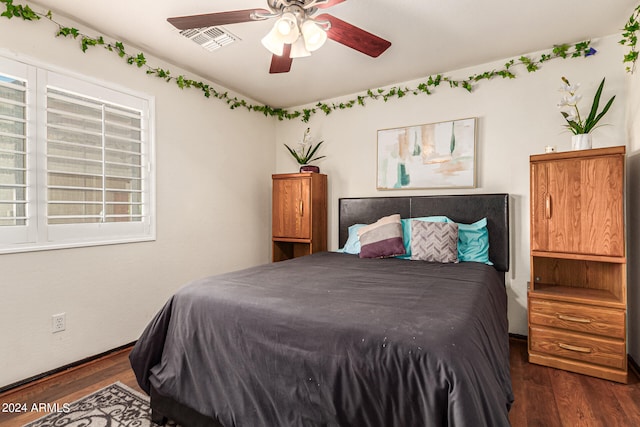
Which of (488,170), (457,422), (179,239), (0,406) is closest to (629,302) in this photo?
(488,170)

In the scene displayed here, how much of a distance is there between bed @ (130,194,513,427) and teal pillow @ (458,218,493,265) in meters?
0.60

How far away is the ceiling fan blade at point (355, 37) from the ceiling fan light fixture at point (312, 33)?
0.07 meters

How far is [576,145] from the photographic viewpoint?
7.84 feet

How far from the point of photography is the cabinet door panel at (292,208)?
12.1 feet

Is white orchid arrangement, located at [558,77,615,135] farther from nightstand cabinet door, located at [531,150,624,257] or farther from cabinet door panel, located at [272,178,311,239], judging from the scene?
cabinet door panel, located at [272,178,311,239]

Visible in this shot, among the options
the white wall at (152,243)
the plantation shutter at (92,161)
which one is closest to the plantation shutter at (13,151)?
the plantation shutter at (92,161)

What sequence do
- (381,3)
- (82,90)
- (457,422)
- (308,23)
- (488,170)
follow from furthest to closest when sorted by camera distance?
(488,170), (82,90), (381,3), (308,23), (457,422)

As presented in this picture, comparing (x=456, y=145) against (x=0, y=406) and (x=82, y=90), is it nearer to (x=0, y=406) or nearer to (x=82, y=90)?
(x=82, y=90)

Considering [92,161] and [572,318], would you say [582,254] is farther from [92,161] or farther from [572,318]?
[92,161]

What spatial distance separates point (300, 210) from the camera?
12.2 ft

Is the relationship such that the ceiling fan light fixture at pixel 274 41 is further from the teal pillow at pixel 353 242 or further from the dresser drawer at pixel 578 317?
the dresser drawer at pixel 578 317

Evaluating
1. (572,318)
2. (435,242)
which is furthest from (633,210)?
(435,242)

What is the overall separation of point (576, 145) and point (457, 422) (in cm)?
237

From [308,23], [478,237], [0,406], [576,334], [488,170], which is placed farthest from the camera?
[488,170]
